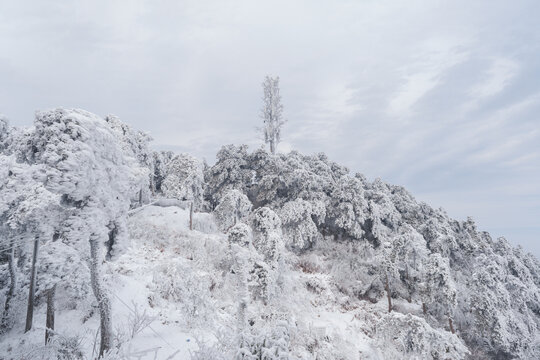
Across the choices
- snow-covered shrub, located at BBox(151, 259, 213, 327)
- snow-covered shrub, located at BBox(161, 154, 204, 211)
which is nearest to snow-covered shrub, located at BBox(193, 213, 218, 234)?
snow-covered shrub, located at BBox(161, 154, 204, 211)

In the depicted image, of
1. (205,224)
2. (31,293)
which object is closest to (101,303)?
(31,293)

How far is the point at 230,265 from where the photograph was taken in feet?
48.6

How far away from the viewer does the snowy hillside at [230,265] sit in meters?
7.18

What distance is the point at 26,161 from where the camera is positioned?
26.5 ft

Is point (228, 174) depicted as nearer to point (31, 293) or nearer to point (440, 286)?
point (31, 293)

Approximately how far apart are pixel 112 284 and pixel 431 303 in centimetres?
1775

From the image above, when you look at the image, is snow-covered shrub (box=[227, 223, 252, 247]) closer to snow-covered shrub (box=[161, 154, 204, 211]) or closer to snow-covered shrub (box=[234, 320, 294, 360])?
snow-covered shrub (box=[234, 320, 294, 360])

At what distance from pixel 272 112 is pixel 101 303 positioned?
32.8m

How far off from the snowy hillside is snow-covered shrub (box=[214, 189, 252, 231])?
0.11 meters

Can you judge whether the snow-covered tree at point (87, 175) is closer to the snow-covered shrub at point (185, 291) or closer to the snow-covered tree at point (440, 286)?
the snow-covered shrub at point (185, 291)

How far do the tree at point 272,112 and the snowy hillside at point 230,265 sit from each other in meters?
8.32

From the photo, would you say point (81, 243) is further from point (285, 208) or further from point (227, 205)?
point (285, 208)

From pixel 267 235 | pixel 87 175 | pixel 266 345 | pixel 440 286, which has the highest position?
pixel 87 175

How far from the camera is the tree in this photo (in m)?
36.8
